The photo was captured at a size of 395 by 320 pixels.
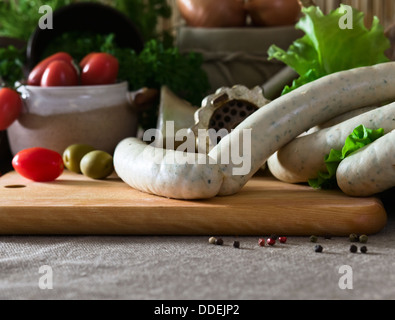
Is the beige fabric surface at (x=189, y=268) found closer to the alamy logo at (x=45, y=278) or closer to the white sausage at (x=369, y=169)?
the alamy logo at (x=45, y=278)

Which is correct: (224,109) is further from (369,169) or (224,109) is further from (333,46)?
(369,169)

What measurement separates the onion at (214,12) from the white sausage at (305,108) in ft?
2.90

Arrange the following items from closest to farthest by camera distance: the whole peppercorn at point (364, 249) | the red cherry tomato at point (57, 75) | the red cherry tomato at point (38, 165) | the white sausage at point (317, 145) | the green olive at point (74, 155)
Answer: the whole peppercorn at point (364, 249)
the white sausage at point (317, 145)
the red cherry tomato at point (38, 165)
the green olive at point (74, 155)
the red cherry tomato at point (57, 75)

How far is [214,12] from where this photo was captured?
249 cm

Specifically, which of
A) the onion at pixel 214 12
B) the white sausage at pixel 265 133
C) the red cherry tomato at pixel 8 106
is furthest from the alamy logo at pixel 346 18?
the red cherry tomato at pixel 8 106

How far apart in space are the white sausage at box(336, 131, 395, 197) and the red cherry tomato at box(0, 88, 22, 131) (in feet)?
3.87

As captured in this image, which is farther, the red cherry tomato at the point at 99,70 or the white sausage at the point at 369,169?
the red cherry tomato at the point at 99,70

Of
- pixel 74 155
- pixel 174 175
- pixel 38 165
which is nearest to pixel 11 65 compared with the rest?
pixel 74 155

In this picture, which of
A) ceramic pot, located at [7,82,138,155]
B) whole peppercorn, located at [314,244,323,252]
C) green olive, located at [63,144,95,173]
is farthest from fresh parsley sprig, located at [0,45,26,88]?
whole peppercorn, located at [314,244,323,252]

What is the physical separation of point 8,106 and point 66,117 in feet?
0.67

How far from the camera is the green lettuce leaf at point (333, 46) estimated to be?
1922mm

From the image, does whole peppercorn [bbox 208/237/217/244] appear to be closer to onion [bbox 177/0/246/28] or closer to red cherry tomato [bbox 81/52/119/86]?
red cherry tomato [bbox 81/52/119/86]

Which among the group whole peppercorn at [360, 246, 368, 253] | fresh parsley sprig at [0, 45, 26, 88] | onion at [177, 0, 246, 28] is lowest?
whole peppercorn at [360, 246, 368, 253]

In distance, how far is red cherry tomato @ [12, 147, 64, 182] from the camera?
1.88 metres
